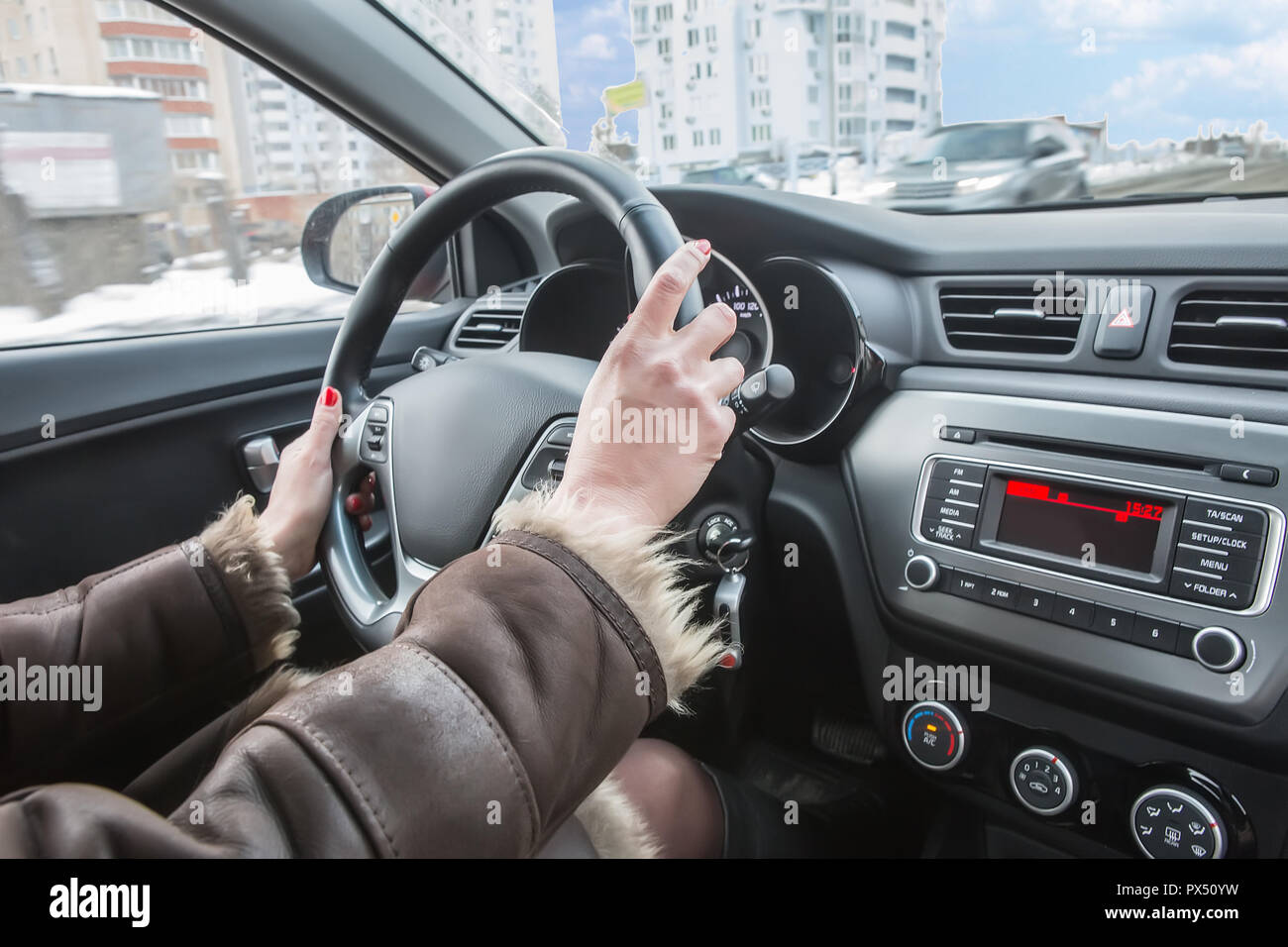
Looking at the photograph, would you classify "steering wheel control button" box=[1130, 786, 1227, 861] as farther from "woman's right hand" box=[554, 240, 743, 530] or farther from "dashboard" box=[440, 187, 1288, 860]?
"woman's right hand" box=[554, 240, 743, 530]

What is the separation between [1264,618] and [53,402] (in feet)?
6.05

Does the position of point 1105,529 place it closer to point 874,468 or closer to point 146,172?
point 874,468

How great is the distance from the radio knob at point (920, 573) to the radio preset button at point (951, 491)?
0.30 feet

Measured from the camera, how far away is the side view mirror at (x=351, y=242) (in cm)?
215

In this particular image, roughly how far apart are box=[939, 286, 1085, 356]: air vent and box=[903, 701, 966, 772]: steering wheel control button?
56 cm

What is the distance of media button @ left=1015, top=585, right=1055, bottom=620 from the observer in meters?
1.17

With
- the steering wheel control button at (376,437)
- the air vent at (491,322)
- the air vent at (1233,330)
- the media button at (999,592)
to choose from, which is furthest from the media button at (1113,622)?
the air vent at (491,322)

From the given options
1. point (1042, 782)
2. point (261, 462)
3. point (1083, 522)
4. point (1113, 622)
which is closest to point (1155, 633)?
point (1113, 622)

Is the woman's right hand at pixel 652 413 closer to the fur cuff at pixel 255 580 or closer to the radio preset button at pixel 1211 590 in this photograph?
the fur cuff at pixel 255 580

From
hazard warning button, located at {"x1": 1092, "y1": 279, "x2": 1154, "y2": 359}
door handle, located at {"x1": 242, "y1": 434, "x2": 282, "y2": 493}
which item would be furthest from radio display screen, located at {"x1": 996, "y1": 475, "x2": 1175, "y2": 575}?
door handle, located at {"x1": 242, "y1": 434, "x2": 282, "y2": 493}

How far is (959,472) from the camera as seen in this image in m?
1.29
